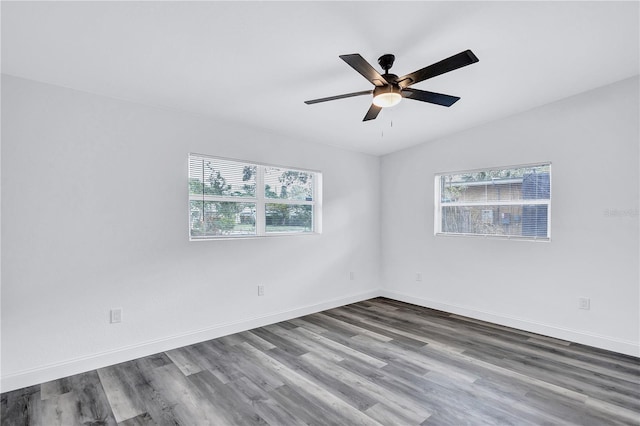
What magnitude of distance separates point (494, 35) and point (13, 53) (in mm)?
3324

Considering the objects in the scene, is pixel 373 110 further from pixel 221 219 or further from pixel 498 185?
pixel 498 185

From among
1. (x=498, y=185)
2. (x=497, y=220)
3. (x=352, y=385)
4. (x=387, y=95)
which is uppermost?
(x=387, y=95)

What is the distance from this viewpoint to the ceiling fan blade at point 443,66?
187 cm

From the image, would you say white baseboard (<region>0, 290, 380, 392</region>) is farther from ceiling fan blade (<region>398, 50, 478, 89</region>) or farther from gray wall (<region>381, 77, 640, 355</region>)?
ceiling fan blade (<region>398, 50, 478, 89</region>)

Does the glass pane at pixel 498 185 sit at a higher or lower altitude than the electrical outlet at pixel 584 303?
higher

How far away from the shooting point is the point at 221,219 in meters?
3.67

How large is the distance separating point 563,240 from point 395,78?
273 cm

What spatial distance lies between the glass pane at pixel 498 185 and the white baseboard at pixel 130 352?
103 inches

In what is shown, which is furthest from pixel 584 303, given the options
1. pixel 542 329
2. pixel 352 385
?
pixel 352 385

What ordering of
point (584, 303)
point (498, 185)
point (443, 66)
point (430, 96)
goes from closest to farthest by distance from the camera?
point (443, 66)
point (430, 96)
point (584, 303)
point (498, 185)

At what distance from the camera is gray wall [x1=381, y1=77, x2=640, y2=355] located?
10.4 ft

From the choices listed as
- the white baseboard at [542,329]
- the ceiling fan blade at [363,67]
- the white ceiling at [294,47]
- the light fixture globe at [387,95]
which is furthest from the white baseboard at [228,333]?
the ceiling fan blade at [363,67]

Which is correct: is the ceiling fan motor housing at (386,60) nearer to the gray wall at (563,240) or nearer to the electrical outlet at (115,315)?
the gray wall at (563,240)

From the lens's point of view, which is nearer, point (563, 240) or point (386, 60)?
point (386, 60)
